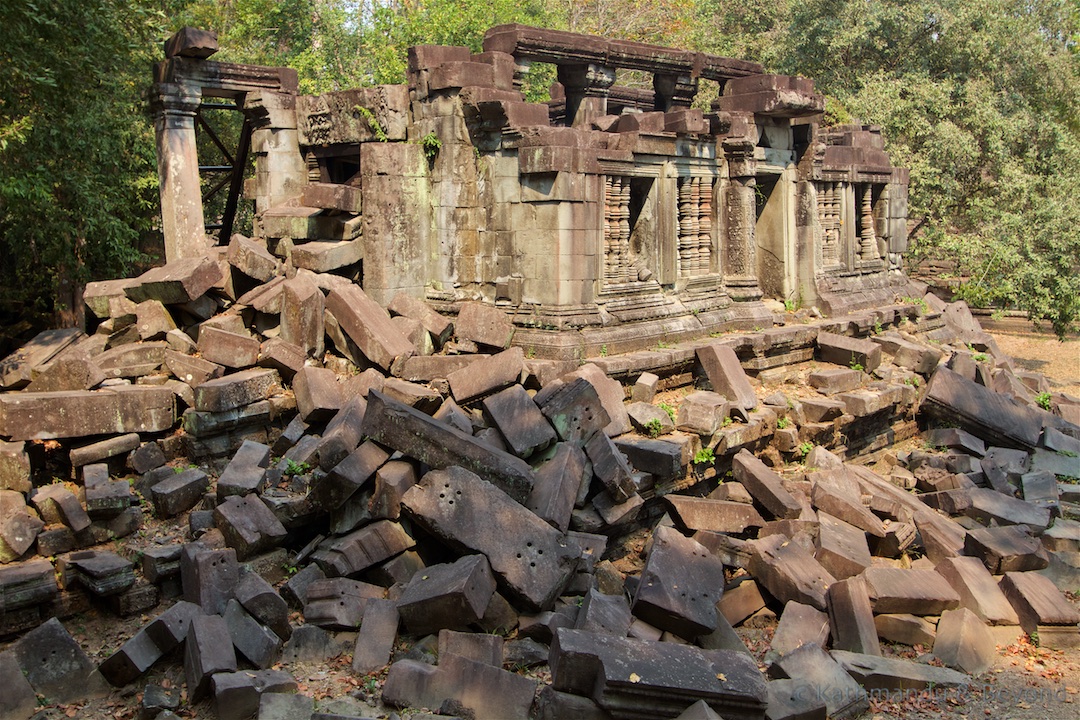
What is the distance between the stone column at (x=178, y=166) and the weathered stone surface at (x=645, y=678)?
853 centimetres

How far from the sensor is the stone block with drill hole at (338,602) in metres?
6.30

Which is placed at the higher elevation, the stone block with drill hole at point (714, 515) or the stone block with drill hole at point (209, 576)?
the stone block with drill hole at point (209, 576)

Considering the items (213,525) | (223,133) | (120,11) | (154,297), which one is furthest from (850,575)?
(223,133)

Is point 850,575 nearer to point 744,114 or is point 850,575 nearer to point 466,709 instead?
point 466,709

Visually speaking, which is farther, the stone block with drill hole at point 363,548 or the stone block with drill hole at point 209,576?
the stone block with drill hole at point 363,548

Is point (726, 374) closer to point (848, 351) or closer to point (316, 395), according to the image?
point (848, 351)

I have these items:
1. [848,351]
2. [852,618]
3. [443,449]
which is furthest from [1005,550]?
[443,449]

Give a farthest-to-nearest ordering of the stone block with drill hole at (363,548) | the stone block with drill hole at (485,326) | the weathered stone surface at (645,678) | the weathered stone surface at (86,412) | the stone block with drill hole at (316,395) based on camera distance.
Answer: the stone block with drill hole at (485,326)
the stone block with drill hole at (316,395)
the weathered stone surface at (86,412)
the stone block with drill hole at (363,548)
the weathered stone surface at (645,678)

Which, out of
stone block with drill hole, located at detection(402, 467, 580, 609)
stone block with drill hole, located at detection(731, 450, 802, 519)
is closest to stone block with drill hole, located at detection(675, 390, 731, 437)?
stone block with drill hole, located at detection(731, 450, 802, 519)

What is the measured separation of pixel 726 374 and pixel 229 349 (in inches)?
203

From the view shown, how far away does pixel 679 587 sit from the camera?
256 inches

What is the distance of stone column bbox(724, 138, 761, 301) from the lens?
1179cm

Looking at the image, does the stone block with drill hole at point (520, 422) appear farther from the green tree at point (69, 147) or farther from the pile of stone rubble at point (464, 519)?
the green tree at point (69, 147)

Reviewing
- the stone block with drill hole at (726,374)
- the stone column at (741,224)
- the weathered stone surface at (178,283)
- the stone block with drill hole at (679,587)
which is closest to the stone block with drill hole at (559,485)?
the stone block with drill hole at (679,587)
